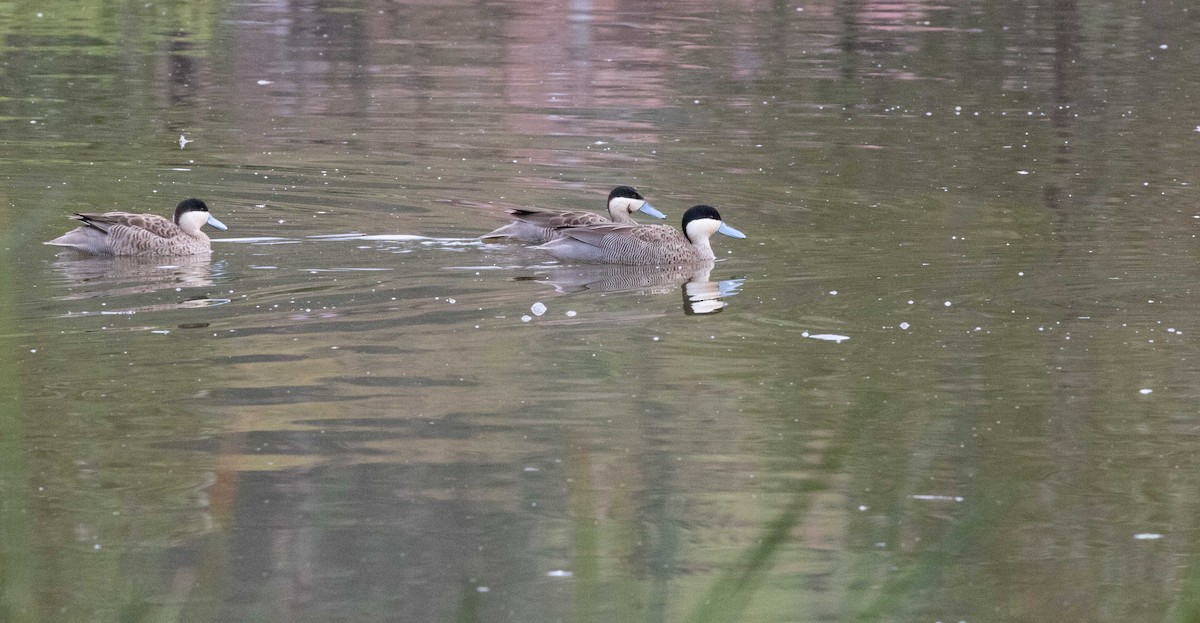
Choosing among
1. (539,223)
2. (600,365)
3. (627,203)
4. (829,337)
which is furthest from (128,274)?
(829,337)

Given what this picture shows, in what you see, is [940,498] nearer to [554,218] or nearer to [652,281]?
[652,281]

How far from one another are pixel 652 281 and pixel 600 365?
2.74 m

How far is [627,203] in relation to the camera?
42.3 feet

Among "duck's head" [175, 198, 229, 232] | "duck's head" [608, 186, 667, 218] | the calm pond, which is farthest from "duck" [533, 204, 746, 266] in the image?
"duck's head" [175, 198, 229, 232]

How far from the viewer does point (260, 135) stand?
56.1ft

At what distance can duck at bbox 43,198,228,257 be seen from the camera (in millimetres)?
11578

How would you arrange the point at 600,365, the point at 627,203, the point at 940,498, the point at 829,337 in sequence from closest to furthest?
the point at 940,498, the point at 600,365, the point at 829,337, the point at 627,203

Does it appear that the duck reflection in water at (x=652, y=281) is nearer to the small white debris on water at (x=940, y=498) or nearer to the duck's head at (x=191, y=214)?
the duck's head at (x=191, y=214)

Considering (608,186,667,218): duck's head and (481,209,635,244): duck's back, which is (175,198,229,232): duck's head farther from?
(608,186,667,218): duck's head

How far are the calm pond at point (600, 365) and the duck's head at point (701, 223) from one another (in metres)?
0.24

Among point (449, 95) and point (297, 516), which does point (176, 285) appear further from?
point (449, 95)

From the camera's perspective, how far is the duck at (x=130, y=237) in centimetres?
1158

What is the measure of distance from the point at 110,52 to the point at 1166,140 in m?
14.4

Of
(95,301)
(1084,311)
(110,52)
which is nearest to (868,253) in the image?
(1084,311)
